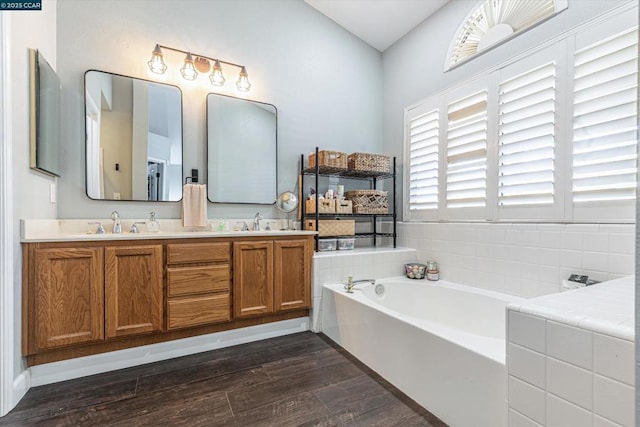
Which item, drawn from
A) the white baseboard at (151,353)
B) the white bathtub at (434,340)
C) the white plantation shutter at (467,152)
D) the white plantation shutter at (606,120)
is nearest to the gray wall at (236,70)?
the white baseboard at (151,353)

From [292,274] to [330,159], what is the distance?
1.18 m

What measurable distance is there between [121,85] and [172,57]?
0.48 meters

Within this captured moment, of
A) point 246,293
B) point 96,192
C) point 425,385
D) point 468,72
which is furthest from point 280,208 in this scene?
point 468,72

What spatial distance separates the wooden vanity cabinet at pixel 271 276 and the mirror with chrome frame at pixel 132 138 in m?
0.83

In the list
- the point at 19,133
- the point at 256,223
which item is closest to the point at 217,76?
the point at 256,223

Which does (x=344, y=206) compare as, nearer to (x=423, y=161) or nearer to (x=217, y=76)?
(x=423, y=161)

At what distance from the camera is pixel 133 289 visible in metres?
1.86

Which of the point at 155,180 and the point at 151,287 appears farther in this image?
the point at 155,180

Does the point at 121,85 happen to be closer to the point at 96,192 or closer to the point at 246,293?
the point at 96,192

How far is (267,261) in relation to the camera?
7.52ft

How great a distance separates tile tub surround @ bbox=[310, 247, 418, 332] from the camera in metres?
2.46

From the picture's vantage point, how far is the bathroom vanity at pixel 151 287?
→ 1644 millimetres

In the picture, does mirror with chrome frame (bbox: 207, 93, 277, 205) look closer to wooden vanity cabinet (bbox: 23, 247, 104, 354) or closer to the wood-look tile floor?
wooden vanity cabinet (bbox: 23, 247, 104, 354)

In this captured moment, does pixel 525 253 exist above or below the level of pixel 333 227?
below
